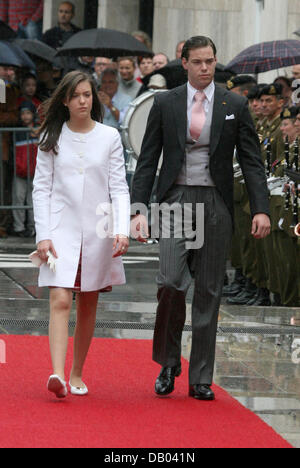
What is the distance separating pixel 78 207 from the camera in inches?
297

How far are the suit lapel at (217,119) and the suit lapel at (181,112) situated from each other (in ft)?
0.52

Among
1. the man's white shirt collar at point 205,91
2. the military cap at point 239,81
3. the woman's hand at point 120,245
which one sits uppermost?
the man's white shirt collar at point 205,91

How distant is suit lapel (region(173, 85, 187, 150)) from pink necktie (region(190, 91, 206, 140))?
0.18 feet

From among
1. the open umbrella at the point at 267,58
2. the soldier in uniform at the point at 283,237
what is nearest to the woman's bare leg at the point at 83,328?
the soldier in uniform at the point at 283,237

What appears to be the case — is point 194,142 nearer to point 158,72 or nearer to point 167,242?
point 167,242

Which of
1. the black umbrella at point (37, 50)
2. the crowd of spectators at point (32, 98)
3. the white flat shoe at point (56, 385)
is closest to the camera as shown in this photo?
the white flat shoe at point (56, 385)

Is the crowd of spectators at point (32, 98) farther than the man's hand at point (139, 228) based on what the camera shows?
Yes

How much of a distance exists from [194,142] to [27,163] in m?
10.2

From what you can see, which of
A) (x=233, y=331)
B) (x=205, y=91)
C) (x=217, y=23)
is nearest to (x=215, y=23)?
(x=217, y=23)

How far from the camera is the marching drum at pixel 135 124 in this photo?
643 inches

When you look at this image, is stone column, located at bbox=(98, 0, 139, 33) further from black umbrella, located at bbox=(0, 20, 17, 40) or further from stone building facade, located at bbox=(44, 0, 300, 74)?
black umbrella, located at bbox=(0, 20, 17, 40)

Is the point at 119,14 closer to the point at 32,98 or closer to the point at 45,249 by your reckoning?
the point at 32,98

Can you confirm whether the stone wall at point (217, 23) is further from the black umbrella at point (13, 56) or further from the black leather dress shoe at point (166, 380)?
the black leather dress shoe at point (166, 380)
